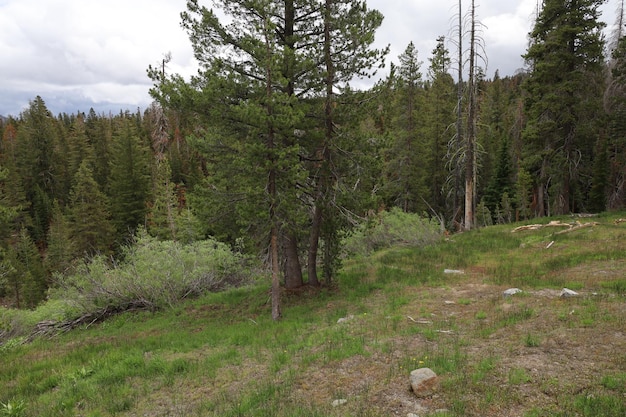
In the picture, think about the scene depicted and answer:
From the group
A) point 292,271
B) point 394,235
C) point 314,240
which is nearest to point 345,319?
point 314,240

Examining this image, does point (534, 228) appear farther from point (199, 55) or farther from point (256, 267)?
point (199, 55)

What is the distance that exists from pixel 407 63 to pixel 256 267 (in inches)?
852

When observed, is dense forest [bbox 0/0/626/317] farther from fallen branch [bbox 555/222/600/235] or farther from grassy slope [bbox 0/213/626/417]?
fallen branch [bbox 555/222/600/235]

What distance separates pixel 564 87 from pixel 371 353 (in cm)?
2059

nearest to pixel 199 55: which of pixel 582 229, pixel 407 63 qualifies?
pixel 582 229

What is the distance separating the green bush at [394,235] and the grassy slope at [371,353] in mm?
6573

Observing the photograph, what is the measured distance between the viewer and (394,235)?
72.5 ft

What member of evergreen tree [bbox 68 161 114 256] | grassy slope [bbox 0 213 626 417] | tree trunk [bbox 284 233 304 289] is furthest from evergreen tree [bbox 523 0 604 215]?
evergreen tree [bbox 68 161 114 256]

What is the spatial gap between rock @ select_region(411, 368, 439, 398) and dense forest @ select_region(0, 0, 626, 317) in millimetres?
5299

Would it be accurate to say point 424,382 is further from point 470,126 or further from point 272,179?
point 470,126

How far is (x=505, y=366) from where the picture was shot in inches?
239

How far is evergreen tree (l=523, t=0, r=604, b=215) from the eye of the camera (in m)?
20.4

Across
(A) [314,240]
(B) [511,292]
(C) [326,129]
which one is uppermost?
(C) [326,129]

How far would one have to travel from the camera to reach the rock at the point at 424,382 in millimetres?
5586
